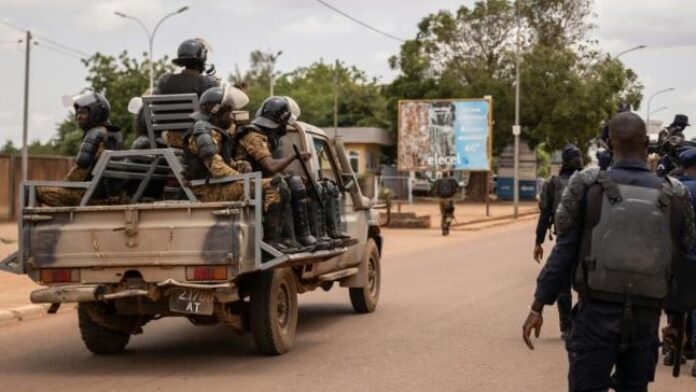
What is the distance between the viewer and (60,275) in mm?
8914

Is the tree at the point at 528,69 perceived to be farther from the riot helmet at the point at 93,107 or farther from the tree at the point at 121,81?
the riot helmet at the point at 93,107

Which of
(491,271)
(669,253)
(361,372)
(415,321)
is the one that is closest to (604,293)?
(669,253)

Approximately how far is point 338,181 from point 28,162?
22.8 metres

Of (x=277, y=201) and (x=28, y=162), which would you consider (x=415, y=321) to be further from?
(x=28, y=162)

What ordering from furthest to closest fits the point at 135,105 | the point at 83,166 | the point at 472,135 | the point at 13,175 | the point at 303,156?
1. the point at 472,135
2. the point at 13,175
3. the point at 135,105
4. the point at 303,156
5. the point at 83,166

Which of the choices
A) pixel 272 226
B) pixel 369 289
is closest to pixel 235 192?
pixel 272 226

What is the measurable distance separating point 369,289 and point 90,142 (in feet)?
13.9

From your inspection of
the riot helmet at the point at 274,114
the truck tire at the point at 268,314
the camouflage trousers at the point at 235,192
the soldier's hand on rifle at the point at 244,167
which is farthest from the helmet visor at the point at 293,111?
the truck tire at the point at 268,314

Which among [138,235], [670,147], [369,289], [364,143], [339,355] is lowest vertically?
[339,355]

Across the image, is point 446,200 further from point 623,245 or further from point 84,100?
point 623,245

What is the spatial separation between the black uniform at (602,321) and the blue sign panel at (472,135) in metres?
40.6

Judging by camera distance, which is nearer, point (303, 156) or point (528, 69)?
point (303, 156)

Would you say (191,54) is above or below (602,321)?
above

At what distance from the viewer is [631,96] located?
66.4 metres
